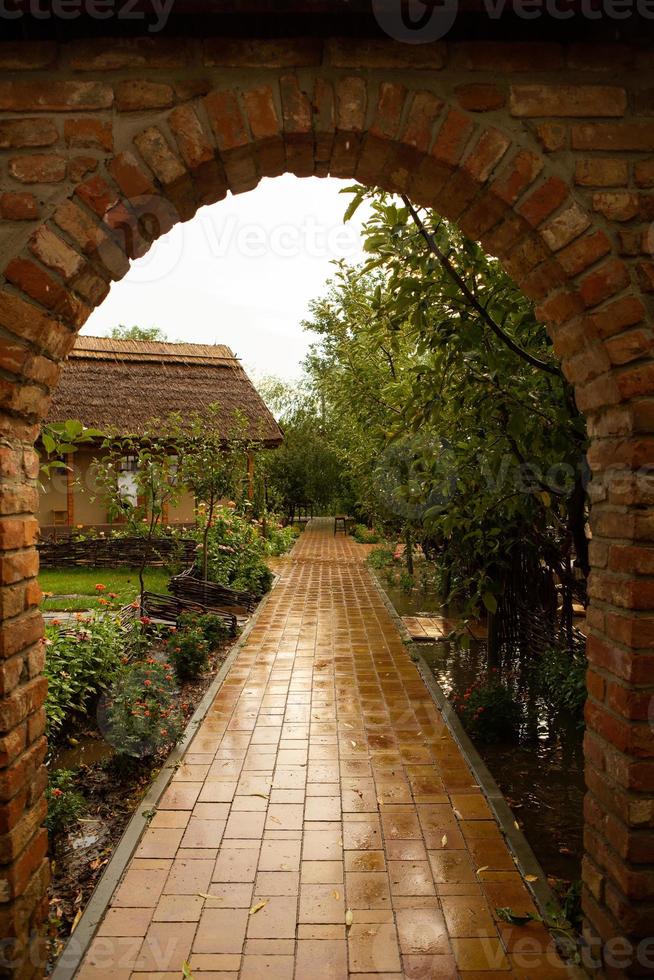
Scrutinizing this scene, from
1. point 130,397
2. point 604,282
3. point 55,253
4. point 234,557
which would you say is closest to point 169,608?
point 234,557

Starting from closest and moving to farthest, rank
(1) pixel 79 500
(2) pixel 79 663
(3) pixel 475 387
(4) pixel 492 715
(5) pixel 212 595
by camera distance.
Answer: (3) pixel 475 387
(4) pixel 492 715
(2) pixel 79 663
(5) pixel 212 595
(1) pixel 79 500

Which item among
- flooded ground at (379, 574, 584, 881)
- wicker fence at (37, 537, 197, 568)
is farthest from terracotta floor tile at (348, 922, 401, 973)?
wicker fence at (37, 537, 197, 568)

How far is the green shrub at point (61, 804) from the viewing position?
10.4 feet

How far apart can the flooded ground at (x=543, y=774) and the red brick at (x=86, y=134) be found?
11.7ft

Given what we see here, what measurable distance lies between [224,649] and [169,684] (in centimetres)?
225

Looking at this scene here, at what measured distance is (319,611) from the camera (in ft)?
29.4

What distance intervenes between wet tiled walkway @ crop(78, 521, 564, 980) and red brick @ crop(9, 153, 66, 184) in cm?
278

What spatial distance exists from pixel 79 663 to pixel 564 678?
360cm

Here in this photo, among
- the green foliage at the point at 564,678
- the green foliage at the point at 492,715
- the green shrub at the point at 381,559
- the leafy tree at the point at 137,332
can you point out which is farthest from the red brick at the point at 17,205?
the leafy tree at the point at 137,332

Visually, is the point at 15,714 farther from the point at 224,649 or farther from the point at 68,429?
the point at 224,649

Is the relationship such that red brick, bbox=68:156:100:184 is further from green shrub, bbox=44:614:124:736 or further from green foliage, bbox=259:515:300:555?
green foliage, bbox=259:515:300:555

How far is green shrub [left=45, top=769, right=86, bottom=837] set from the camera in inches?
125

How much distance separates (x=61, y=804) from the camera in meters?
3.23

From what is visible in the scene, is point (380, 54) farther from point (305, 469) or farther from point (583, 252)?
point (305, 469)
